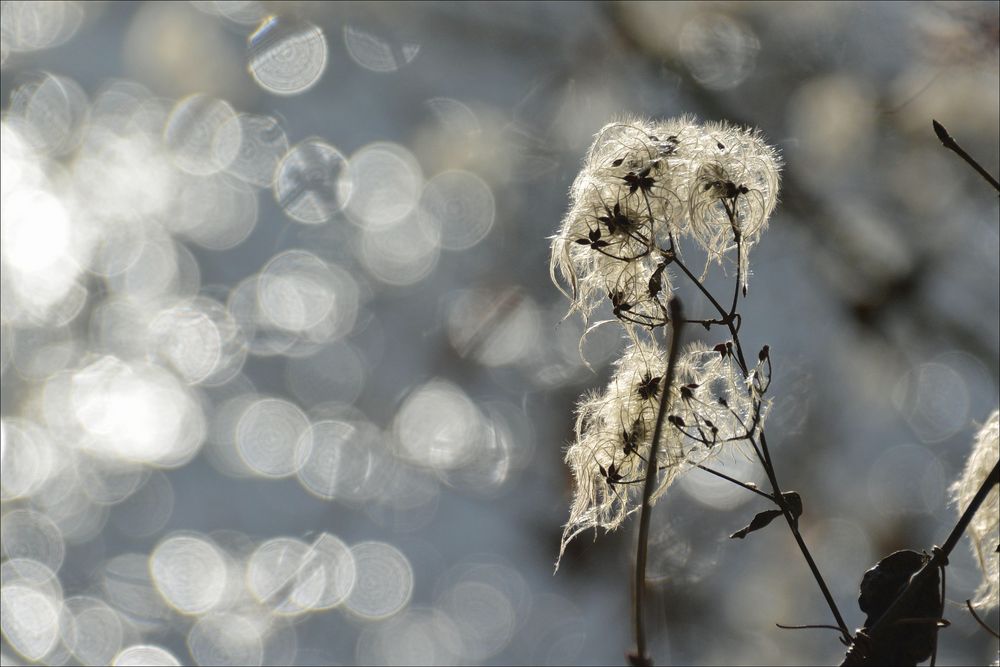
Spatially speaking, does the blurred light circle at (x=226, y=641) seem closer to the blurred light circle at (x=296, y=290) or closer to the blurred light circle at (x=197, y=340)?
the blurred light circle at (x=197, y=340)

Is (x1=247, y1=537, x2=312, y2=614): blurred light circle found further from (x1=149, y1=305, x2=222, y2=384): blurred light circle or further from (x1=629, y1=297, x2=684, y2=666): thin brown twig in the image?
(x1=629, y1=297, x2=684, y2=666): thin brown twig

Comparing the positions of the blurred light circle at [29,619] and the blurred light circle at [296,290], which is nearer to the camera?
the blurred light circle at [296,290]

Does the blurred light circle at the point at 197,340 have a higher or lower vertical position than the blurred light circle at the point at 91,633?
higher

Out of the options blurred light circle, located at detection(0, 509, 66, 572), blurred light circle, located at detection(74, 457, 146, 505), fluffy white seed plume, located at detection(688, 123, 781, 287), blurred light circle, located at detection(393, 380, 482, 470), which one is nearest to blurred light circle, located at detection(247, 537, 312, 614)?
blurred light circle, located at detection(393, 380, 482, 470)

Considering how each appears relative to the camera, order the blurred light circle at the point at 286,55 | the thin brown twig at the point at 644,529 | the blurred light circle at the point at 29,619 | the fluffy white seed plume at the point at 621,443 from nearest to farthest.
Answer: the thin brown twig at the point at 644,529, the fluffy white seed plume at the point at 621,443, the blurred light circle at the point at 286,55, the blurred light circle at the point at 29,619

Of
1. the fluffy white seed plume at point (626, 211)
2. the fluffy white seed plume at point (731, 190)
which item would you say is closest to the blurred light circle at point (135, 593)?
the fluffy white seed plume at point (626, 211)

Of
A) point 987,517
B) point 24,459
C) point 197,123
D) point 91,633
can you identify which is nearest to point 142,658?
point 91,633
